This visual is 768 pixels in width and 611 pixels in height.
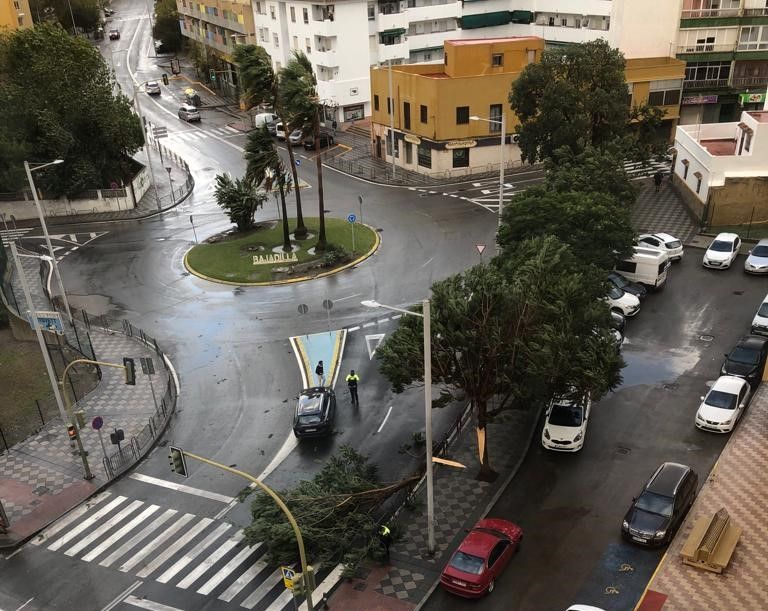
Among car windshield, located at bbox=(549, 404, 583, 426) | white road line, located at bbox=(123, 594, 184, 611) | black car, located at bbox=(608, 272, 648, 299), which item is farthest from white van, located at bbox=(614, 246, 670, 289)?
white road line, located at bbox=(123, 594, 184, 611)

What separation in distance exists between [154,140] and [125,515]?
57.2 meters

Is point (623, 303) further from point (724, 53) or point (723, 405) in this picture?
point (724, 53)

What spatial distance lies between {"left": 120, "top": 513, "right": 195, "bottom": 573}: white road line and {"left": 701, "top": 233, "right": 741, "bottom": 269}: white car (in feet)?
107

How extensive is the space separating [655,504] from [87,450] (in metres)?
22.3

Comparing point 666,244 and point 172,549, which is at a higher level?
point 666,244

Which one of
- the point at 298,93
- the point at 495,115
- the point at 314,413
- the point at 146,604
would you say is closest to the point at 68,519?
the point at 146,604

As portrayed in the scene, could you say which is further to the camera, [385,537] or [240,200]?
[240,200]

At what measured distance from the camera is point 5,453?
3020 cm

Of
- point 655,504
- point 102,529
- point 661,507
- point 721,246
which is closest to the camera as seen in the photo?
point 661,507

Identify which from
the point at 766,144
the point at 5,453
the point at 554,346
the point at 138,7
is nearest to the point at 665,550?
the point at 554,346

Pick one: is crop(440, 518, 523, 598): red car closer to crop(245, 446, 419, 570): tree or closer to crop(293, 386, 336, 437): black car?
crop(245, 446, 419, 570): tree

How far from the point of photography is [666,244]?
4366 cm

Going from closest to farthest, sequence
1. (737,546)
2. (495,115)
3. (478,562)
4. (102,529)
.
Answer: (478,562), (737,546), (102,529), (495,115)

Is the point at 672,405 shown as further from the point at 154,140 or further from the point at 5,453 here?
the point at 154,140
